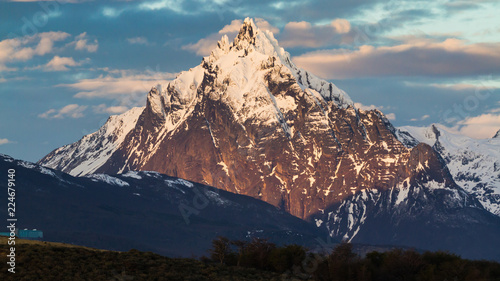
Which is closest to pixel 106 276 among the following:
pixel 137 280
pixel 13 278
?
pixel 137 280

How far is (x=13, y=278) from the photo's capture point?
186m

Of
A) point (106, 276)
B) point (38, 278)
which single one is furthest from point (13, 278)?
point (106, 276)

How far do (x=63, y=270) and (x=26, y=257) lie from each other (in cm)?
938

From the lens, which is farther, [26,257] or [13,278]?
[26,257]

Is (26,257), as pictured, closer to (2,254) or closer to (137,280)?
(2,254)

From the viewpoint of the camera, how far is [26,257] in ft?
655

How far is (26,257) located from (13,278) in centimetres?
1376

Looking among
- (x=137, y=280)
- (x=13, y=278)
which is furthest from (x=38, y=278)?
(x=137, y=280)

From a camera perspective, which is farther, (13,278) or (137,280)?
(137,280)

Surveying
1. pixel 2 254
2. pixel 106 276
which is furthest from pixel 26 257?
pixel 106 276

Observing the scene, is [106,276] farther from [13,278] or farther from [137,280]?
[13,278]

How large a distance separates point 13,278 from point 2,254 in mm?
13677

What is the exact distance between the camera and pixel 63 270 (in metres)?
197

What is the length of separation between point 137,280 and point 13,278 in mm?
27130
